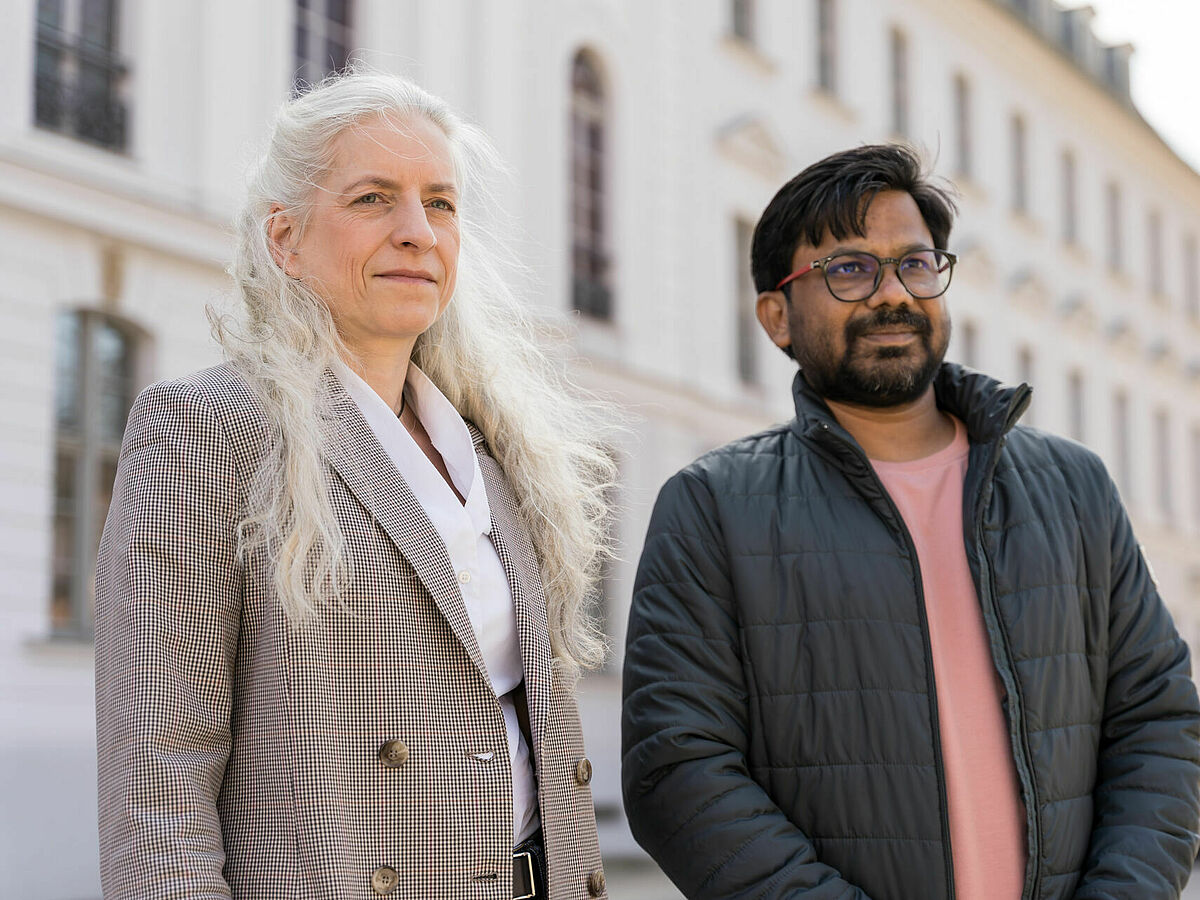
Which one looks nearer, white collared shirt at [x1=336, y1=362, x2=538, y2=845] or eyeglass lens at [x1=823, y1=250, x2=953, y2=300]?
white collared shirt at [x1=336, y1=362, x2=538, y2=845]

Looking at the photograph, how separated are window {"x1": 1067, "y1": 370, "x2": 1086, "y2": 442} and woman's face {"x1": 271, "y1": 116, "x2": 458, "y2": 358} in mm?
26117

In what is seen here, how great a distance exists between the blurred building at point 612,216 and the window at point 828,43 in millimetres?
43

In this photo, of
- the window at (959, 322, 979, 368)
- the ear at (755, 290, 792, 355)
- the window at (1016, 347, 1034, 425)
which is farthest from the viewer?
the window at (1016, 347, 1034, 425)

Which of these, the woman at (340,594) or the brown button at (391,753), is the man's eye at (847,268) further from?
the brown button at (391,753)

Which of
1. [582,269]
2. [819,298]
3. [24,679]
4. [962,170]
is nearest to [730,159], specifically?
[582,269]

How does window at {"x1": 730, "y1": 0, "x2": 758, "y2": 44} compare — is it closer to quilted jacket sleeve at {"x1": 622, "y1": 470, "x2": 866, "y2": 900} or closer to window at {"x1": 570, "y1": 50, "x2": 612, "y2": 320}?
window at {"x1": 570, "y1": 50, "x2": 612, "y2": 320}

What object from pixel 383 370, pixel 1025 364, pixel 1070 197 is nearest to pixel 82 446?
pixel 383 370

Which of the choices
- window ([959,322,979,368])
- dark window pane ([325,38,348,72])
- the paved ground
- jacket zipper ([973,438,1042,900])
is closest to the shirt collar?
jacket zipper ([973,438,1042,900])

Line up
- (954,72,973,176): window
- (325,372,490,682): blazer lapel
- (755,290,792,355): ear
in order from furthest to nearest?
1. (954,72,973,176): window
2. (755,290,792,355): ear
3. (325,372,490,682): blazer lapel

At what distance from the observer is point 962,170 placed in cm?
2447

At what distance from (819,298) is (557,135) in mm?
13361

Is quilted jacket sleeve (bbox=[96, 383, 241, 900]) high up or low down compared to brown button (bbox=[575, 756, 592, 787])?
up

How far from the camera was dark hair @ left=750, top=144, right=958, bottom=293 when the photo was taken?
11.1 ft

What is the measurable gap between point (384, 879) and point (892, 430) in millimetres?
Result: 1576
